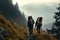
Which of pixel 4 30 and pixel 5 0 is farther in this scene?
pixel 5 0

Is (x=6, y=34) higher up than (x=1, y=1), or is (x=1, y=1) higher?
(x=1, y=1)

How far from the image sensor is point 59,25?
172ft

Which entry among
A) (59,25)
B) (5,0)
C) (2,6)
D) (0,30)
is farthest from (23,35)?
(5,0)

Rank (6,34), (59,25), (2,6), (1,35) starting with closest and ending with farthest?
(1,35), (6,34), (59,25), (2,6)

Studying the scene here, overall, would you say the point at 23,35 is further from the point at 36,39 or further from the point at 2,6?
the point at 2,6

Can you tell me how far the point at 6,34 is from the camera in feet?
99.0

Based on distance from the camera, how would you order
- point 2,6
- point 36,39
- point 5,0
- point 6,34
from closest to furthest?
point 6,34
point 36,39
point 2,6
point 5,0

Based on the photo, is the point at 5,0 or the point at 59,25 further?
the point at 5,0

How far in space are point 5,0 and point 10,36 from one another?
36198 mm

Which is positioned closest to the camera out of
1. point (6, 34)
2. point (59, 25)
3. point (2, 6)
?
point (6, 34)

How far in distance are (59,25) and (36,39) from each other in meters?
21.1

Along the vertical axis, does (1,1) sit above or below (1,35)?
above

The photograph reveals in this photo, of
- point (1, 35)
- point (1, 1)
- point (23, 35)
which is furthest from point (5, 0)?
point (1, 35)

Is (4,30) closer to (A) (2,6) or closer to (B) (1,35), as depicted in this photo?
(B) (1,35)
